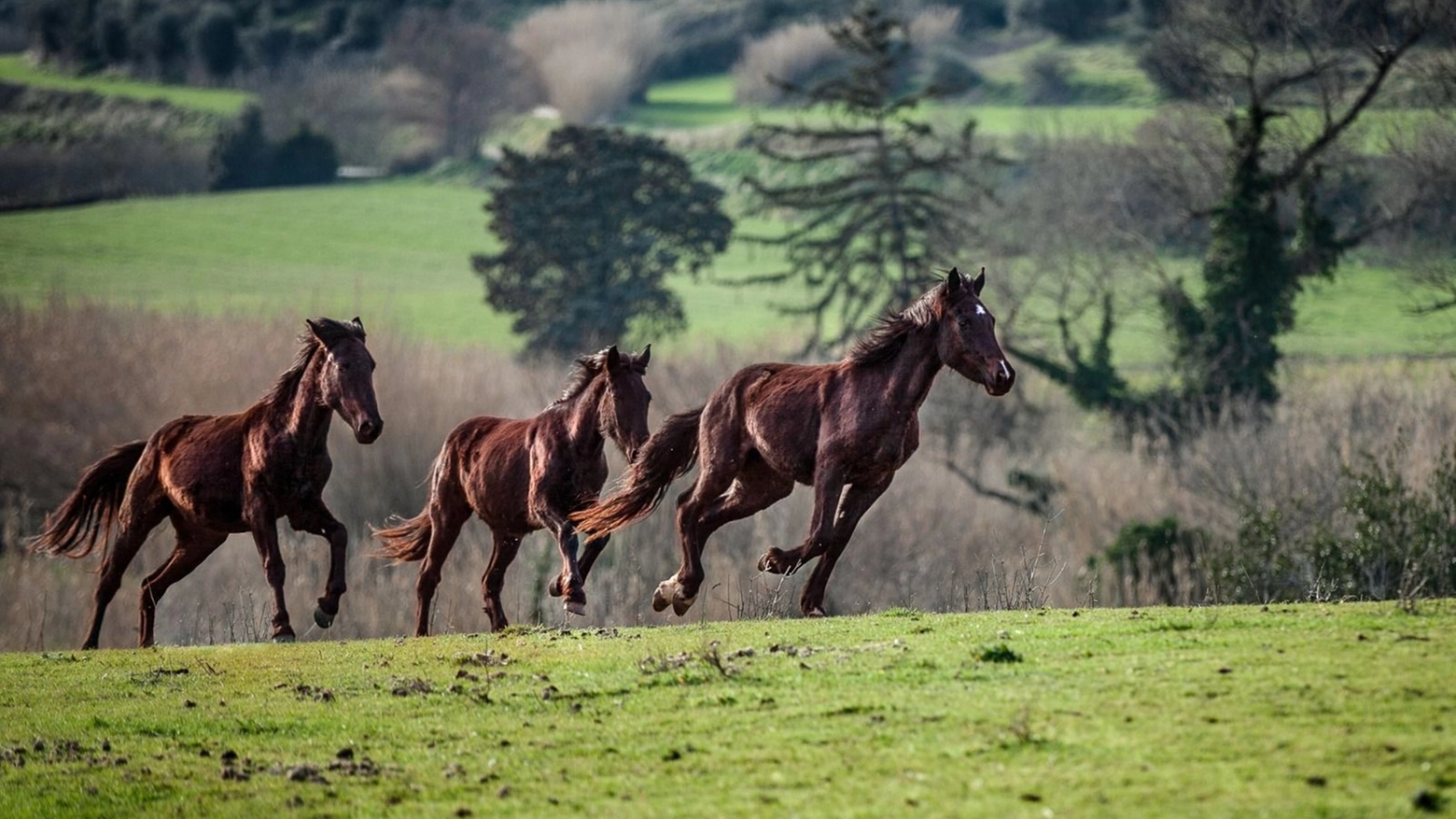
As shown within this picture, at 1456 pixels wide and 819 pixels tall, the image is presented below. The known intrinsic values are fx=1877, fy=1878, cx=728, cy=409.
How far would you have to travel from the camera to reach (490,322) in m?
62.1

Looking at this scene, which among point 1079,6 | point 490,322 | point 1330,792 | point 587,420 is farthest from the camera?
point 1079,6

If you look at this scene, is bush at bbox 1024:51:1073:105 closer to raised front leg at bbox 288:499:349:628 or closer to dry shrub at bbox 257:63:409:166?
dry shrub at bbox 257:63:409:166

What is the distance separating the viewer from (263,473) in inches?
594

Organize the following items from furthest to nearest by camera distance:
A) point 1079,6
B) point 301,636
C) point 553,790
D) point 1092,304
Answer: point 1079,6
point 1092,304
point 301,636
point 553,790

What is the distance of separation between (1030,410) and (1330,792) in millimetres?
37826

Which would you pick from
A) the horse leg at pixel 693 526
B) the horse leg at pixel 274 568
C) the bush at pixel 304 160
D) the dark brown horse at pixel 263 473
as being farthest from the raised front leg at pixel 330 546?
the bush at pixel 304 160

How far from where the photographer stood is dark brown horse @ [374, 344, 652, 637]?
14.6 m

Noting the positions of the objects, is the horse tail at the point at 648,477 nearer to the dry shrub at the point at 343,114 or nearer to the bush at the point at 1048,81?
the bush at the point at 1048,81

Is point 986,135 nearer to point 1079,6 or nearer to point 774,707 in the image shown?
point 1079,6

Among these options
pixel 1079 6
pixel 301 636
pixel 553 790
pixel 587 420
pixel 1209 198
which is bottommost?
pixel 301 636

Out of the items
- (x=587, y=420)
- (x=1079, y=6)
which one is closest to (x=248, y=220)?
(x=1079, y=6)

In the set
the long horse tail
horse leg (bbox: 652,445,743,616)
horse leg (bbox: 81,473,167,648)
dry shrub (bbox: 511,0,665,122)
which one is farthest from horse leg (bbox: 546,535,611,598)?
dry shrub (bbox: 511,0,665,122)

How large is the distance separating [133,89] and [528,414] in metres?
59.7

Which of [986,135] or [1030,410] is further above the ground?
[986,135]
